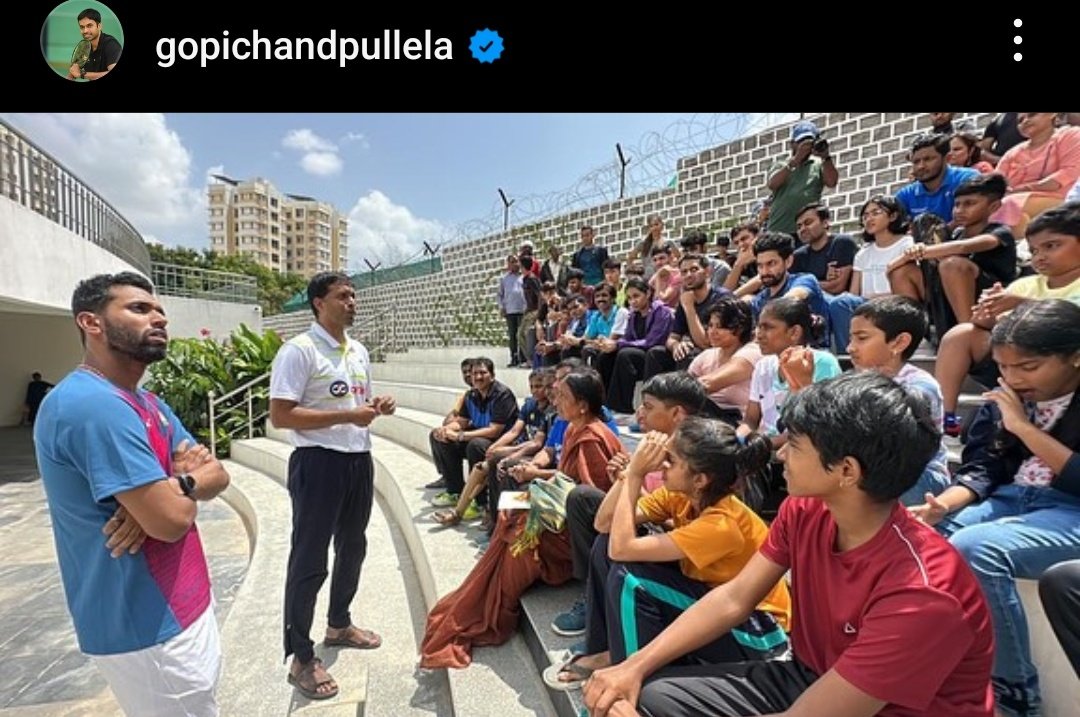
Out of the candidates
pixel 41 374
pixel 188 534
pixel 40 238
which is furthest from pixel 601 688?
pixel 41 374

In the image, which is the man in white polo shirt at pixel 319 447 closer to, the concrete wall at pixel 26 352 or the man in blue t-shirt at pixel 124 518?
the man in blue t-shirt at pixel 124 518

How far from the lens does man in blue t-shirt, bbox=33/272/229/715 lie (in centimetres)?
138

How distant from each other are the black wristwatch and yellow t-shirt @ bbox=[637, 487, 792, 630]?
4.67 feet

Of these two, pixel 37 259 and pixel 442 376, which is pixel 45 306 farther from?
pixel 442 376

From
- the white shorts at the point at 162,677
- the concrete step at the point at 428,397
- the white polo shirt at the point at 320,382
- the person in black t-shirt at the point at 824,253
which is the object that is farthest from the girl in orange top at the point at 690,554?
the concrete step at the point at 428,397

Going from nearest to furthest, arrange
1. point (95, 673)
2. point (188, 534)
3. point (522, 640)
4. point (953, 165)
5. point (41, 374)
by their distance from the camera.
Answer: point (188, 534) < point (522, 640) < point (95, 673) < point (953, 165) < point (41, 374)

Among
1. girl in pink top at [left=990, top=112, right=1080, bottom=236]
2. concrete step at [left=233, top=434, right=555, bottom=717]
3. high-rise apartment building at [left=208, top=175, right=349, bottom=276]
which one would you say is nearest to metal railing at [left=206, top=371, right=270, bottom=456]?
concrete step at [left=233, top=434, right=555, bottom=717]

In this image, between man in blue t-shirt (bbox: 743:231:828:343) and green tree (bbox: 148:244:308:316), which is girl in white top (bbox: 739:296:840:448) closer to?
man in blue t-shirt (bbox: 743:231:828:343)

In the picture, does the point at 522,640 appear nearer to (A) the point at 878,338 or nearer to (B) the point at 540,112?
(A) the point at 878,338

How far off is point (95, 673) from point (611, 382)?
13.3 ft

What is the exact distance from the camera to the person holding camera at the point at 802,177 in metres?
4.76

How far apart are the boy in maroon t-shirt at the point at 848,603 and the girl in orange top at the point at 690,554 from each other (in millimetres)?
205

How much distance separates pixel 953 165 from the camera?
410 centimetres

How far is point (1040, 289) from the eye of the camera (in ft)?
7.43
